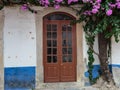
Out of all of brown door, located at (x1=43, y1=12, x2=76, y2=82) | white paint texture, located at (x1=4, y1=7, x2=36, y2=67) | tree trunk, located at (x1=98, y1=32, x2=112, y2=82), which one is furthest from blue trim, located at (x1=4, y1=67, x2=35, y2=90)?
tree trunk, located at (x1=98, y1=32, x2=112, y2=82)

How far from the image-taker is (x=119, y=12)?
10.5 m

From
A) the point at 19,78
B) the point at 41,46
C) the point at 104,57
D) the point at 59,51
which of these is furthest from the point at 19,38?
the point at 104,57

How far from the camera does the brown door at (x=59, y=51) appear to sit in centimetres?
1128

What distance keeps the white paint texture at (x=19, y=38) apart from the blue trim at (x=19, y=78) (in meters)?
0.18

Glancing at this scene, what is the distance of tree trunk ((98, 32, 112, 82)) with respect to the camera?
11.1 meters

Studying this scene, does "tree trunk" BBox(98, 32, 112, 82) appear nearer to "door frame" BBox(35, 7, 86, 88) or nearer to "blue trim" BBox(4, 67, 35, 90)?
"door frame" BBox(35, 7, 86, 88)

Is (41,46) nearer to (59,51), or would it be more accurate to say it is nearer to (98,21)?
(59,51)

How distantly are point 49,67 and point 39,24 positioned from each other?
1645 mm

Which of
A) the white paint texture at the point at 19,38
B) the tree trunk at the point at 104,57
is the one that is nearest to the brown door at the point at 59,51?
the white paint texture at the point at 19,38

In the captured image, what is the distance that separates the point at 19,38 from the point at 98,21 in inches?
115

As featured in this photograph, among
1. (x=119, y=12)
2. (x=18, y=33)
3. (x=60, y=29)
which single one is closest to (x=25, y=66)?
(x=18, y=33)

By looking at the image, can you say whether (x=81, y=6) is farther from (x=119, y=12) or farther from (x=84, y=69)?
(x=84, y=69)

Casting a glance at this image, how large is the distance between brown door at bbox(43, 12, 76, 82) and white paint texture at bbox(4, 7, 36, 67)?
1.91 feet

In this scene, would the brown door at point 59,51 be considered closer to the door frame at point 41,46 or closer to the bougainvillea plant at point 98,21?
the door frame at point 41,46
